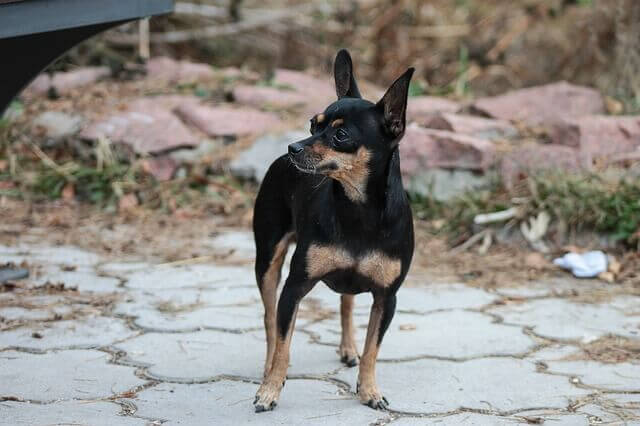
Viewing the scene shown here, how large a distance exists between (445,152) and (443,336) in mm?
2213

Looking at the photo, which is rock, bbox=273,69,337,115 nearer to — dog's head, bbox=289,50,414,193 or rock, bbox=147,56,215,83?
rock, bbox=147,56,215,83

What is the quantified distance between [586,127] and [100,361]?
3.56 metres

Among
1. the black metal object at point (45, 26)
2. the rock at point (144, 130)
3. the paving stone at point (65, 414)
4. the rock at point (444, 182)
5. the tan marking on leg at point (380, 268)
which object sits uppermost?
the black metal object at point (45, 26)

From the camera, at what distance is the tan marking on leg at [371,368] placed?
3.20 m

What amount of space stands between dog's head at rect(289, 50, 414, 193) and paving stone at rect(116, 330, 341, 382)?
88 centimetres

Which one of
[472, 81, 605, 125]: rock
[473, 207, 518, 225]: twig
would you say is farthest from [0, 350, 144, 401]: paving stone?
[472, 81, 605, 125]: rock

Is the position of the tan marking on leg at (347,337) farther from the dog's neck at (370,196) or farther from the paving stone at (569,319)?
the paving stone at (569,319)

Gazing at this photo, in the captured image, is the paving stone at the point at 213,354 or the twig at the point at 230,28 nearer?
the paving stone at the point at 213,354

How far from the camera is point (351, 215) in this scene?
313 centimetres

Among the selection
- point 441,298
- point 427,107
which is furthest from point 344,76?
point 427,107

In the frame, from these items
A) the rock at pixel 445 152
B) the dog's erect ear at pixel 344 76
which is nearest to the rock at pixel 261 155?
the rock at pixel 445 152

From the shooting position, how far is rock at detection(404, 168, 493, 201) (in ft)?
19.4

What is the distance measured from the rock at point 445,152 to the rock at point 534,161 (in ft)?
0.42

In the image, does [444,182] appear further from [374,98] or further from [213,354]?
[213,354]
